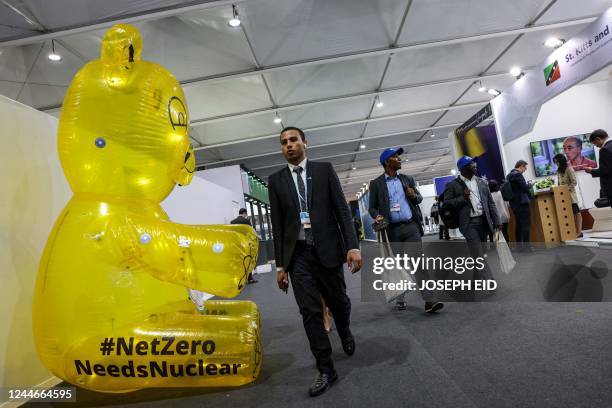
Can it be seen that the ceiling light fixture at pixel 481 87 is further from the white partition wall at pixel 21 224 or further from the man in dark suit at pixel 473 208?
the white partition wall at pixel 21 224

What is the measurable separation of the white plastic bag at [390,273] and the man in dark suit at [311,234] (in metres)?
1.23

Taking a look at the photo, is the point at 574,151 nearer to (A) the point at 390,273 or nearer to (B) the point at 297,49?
(B) the point at 297,49

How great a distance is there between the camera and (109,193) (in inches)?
81.7

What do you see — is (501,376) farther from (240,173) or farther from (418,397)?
(240,173)

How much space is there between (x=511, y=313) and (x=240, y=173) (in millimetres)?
10791

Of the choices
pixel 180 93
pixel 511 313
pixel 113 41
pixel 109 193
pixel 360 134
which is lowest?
pixel 511 313

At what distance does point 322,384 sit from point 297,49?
709 cm

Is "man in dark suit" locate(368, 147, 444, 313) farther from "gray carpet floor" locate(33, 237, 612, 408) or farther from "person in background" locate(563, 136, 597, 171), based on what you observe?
"person in background" locate(563, 136, 597, 171)

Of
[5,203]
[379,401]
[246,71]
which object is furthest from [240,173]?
[379,401]

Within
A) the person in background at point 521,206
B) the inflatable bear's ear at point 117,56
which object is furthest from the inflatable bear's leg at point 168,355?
the person in background at point 521,206

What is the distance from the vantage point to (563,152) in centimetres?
923

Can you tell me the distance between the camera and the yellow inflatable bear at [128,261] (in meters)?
1.94

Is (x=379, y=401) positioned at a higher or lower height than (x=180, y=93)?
lower

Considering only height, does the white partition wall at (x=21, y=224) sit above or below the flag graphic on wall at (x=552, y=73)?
below
